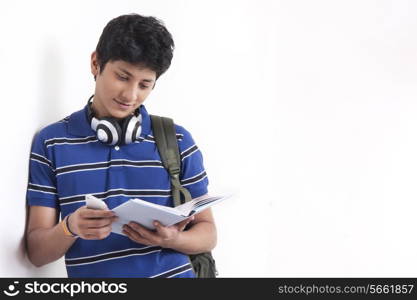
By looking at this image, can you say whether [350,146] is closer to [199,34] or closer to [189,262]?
[199,34]

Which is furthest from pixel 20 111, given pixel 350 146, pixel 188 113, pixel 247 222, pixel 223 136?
pixel 350 146

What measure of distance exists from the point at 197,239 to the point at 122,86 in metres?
0.41

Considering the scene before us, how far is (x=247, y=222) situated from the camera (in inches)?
102

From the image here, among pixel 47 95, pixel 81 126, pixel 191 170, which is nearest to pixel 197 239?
pixel 191 170

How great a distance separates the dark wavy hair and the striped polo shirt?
186 mm

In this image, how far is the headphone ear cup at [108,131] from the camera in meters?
1.51

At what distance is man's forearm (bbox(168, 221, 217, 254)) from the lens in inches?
59.3

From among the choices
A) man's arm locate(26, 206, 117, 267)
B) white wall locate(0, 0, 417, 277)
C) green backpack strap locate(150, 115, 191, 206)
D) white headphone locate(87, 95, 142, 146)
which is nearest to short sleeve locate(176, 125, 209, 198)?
green backpack strap locate(150, 115, 191, 206)

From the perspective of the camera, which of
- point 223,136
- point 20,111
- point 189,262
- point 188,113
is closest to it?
point 20,111

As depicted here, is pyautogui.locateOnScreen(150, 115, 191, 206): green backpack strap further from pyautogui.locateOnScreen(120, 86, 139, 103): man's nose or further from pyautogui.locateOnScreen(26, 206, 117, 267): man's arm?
pyautogui.locateOnScreen(26, 206, 117, 267): man's arm

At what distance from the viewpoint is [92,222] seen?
133 cm

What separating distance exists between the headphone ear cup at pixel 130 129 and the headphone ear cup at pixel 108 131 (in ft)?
0.05

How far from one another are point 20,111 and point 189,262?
1.76 feet

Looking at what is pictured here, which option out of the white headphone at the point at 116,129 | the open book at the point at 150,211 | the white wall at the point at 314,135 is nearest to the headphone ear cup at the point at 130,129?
the white headphone at the point at 116,129
